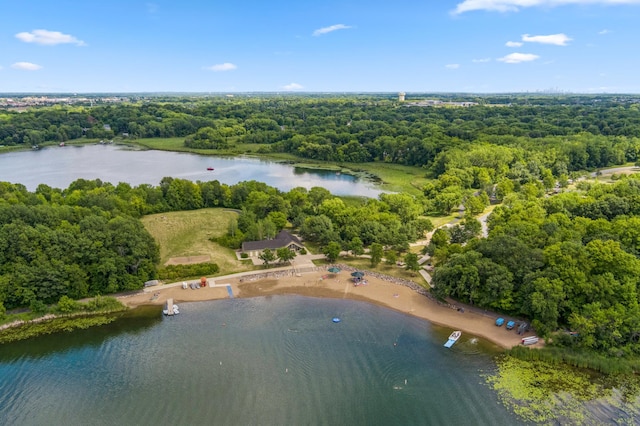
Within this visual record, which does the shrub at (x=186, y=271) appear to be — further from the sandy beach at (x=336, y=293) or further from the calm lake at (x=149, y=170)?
the calm lake at (x=149, y=170)

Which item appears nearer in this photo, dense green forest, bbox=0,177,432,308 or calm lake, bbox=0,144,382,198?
dense green forest, bbox=0,177,432,308

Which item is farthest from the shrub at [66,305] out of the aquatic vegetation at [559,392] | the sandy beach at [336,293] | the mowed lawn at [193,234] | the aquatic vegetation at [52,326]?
the aquatic vegetation at [559,392]

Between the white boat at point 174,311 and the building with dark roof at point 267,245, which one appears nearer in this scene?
the white boat at point 174,311

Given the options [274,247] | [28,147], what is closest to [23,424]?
[274,247]

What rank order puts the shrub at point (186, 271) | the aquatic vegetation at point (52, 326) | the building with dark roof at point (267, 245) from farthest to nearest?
1. the building with dark roof at point (267, 245)
2. the shrub at point (186, 271)
3. the aquatic vegetation at point (52, 326)

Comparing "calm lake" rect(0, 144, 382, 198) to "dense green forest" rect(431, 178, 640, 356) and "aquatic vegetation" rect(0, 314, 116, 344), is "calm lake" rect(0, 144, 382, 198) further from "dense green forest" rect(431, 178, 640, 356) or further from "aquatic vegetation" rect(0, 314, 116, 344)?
"aquatic vegetation" rect(0, 314, 116, 344)

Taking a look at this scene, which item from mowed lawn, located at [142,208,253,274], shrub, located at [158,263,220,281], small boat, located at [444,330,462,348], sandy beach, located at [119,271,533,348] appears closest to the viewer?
small boat, located at [444,330,462,348]

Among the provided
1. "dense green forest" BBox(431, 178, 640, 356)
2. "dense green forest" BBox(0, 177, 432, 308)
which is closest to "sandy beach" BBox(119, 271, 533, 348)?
"dense green forest" BBox(431, 178, 640, 356)

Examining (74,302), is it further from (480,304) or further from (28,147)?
(28,147)

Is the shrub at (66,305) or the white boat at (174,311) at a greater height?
the shrub at (66,305)
